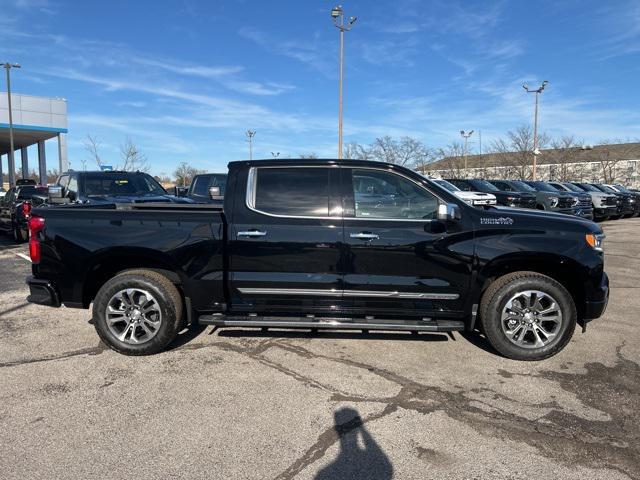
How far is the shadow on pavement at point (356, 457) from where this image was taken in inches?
112

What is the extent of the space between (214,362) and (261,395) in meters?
0.87

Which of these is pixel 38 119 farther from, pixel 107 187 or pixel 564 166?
pixel 564 166

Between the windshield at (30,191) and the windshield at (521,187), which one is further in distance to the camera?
the windshield at (521,187)

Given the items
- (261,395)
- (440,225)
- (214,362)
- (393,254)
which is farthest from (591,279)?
(214,362)

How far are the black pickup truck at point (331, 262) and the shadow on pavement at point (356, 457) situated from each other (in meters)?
Answer: 1.23

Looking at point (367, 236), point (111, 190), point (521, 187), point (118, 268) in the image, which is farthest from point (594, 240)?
point (521, 187)

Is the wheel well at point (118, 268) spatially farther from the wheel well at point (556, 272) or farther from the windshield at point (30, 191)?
the windshield at point (30, 191)

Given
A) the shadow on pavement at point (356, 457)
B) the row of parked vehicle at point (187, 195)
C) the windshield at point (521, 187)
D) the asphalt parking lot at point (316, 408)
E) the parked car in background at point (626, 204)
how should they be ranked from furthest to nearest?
the parked car in background at point (626, 204), the windshield at point (521, 187), the row of parked vehicle at point (187, 195), the asphalt parking lot at point (316, 408), the shadow on pavement at point (356, 457)

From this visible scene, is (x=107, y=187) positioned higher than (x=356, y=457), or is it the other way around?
(x=107, y=187)

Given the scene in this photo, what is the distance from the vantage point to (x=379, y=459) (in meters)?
3.00

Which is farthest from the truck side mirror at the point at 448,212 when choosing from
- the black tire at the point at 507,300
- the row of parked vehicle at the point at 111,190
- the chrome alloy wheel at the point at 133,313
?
the row of parked vehicle at the point at 111,190

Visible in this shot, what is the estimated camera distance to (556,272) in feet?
15.3

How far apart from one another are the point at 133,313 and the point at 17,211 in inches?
414

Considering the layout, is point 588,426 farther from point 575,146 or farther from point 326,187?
point 575,146
